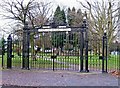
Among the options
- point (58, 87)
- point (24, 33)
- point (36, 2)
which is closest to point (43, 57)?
point (24, 33)

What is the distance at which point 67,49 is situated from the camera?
1820cm

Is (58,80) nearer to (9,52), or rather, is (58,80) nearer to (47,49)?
(47,49)

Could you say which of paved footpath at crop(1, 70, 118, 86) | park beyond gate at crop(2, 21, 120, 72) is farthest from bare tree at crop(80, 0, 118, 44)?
paved footpath at crop(1, 70, 118, 86)

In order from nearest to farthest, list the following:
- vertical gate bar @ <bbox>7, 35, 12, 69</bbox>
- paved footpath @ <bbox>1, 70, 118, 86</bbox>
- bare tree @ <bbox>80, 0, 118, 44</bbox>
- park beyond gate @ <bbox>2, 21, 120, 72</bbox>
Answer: paved footpath @ <bbox>1, 70, 118, 86</bbox>
park beyond gate @ <bbox>2, 21, 120, 72</bbox>
vertical gate bar @ <bbox>7, 35, 12, 69</bbox>
bare tree @ <bbox>80, 0, 118, 44</bbox>

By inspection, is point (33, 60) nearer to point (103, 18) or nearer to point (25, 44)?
point (25, 44)

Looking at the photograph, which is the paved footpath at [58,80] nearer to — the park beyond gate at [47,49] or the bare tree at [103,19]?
the park beyond gate at [47,49]

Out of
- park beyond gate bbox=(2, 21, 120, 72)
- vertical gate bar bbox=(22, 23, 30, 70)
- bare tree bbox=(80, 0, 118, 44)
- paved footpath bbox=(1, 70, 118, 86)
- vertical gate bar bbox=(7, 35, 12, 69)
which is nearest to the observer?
paved footpath bbox=(1, 70, 118, 86)

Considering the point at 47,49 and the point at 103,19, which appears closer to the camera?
the point at 47,49

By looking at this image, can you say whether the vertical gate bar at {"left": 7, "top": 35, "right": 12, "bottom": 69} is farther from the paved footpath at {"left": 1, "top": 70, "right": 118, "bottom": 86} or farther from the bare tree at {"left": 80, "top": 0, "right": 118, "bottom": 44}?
the bare tree at {"left": 80, "top": 0, "right": 118, "bottom": 44}

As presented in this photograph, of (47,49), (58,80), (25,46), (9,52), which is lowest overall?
(58,80)

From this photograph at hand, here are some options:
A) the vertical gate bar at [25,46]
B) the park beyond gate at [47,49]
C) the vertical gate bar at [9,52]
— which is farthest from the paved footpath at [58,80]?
the vertical gate bar at [9,52]

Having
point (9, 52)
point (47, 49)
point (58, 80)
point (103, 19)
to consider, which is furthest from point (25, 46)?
point (103, 19)

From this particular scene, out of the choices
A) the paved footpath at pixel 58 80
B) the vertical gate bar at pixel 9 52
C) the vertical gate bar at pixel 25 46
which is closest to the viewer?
the paved footpath at pixel 58 80

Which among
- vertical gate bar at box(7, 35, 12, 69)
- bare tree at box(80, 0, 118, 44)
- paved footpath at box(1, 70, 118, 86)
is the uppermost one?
bare tree at box(80, 0, 118, 44)
